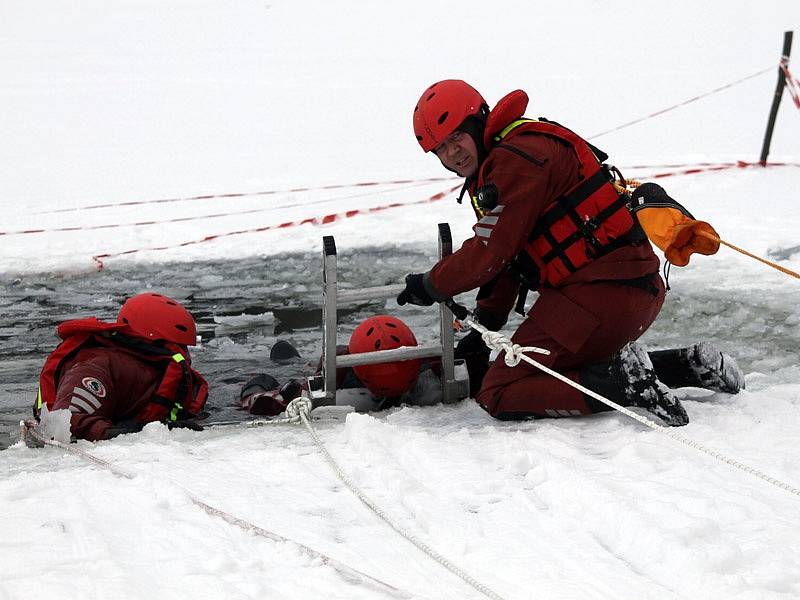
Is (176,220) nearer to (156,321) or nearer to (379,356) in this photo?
(156,321)

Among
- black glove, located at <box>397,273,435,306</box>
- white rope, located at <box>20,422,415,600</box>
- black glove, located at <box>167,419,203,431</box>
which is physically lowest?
black glove, located at <box>167,419,203,431</box>

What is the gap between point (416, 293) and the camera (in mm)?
4312

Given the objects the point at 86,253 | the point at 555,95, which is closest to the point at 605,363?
the point at 86,253

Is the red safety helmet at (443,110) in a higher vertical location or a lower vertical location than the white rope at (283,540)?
higher

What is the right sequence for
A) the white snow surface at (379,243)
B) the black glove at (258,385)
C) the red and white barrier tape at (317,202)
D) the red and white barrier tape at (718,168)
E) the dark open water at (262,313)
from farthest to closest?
the red and white barrier tape at (718,168) → the red and white barrier tape at (317,202) → the dark open water at (262,313) → the black glove at (258,385) → the white snow surface at (379,243)

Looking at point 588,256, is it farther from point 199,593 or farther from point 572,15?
point 572,15

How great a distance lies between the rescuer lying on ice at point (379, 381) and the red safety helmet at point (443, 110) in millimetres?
1160

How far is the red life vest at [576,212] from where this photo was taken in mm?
4031

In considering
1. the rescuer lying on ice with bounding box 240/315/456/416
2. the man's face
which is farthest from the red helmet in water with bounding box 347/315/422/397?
the man's face

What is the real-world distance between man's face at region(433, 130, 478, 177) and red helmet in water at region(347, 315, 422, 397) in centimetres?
101

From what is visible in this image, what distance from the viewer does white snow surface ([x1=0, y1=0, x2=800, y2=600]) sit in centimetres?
259

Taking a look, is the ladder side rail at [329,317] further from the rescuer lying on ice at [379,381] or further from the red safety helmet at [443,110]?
the red safety helmet at [443,110]

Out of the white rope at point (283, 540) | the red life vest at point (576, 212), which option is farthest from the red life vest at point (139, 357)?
the red life vest at point (576, 212)

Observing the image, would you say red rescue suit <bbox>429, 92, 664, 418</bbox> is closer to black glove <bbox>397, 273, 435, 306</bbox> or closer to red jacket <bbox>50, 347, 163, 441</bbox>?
black glove <bbox>397, 273, 435, 306</bbox>
